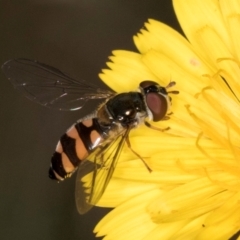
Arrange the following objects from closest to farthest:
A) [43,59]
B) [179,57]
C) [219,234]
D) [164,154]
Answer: [219,234]
[164,154]
[179,57]
[43,59]

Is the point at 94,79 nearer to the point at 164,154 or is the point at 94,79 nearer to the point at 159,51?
the point at 159,51

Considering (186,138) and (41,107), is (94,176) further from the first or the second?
(41,107)

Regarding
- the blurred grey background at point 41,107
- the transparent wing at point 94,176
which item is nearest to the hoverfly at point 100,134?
the transparent wing at point 94,176

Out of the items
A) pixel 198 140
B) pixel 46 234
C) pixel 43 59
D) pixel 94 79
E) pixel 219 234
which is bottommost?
pixel 219 234

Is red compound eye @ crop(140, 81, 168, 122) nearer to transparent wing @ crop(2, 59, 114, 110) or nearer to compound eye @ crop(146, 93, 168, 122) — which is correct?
compound eye @ crop(146, 93, 168, 122)

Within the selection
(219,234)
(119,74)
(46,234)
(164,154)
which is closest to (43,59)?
(46,234)

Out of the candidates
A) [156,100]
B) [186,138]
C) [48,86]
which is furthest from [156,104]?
[48,86]
